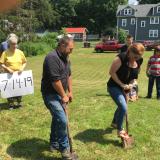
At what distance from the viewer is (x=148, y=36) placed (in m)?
83.2

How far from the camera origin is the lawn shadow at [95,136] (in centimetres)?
667

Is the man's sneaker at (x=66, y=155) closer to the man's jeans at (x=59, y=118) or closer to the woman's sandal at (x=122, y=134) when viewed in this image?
the man's jeans at (x=59, y=118)

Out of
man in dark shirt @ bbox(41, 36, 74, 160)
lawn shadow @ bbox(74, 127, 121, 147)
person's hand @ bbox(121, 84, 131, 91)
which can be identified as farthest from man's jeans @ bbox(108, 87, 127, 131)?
man in dark shirt @ bbox(41, 36, 74, 160)

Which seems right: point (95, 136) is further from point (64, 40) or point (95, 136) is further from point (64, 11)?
point (64, 11)

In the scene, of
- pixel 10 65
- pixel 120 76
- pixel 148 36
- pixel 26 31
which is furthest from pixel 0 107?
pixel 148 36

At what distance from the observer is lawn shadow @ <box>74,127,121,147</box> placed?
667 centimetres

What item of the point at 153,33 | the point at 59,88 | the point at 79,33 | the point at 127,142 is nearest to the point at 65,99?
the point at 59,88

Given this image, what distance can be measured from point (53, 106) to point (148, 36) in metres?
79.9

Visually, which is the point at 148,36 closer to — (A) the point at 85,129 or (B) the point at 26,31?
(B) the point at 26,31

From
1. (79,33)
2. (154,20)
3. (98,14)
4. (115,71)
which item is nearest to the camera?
(115,71)

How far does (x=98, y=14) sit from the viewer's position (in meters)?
95.6

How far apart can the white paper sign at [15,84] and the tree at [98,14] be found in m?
85.6

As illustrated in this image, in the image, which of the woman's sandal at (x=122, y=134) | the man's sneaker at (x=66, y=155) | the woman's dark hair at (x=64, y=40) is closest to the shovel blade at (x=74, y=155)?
the man's sneaker at (x=66, y=155)

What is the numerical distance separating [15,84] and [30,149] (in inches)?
97.2
